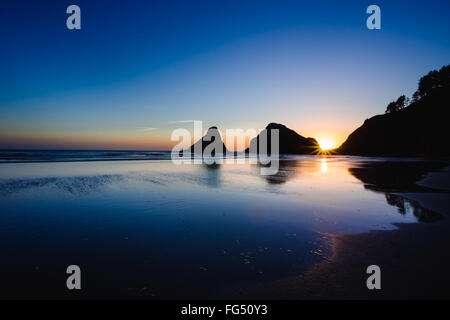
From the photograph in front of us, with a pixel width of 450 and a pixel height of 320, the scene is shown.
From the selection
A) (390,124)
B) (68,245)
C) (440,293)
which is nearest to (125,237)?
(68,245)

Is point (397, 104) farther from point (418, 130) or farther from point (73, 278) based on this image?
point (73, 278)

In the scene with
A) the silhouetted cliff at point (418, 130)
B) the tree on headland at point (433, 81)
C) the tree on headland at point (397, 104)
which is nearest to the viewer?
the silhouetted cliff at point (418, 130)

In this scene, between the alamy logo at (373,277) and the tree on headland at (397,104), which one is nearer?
the alamy logo at (373,277)

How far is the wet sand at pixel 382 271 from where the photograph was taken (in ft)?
13.3

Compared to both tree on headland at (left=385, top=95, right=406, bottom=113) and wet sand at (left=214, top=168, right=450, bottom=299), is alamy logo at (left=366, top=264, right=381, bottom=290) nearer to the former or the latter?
wet sand at (left=214, top=168, right=450, bottom=299)

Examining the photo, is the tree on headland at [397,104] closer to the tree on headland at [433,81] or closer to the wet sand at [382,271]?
the tree on headland at [433,81]

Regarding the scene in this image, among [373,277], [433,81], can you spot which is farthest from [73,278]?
[433,81]

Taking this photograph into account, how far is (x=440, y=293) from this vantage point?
4.04m

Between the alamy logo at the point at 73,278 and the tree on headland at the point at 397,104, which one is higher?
the tree on headland at the point at 397,104

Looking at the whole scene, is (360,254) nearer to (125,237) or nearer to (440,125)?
(125,237)

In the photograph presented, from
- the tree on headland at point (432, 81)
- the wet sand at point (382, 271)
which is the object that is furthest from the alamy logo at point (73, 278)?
the tree on headland at point (432, 81)

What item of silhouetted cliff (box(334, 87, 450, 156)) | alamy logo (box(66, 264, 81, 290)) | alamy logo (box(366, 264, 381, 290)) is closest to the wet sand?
alamy logo (box(366, 264, 381, 290))

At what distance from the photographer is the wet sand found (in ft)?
13.3

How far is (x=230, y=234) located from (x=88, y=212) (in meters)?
6.87
